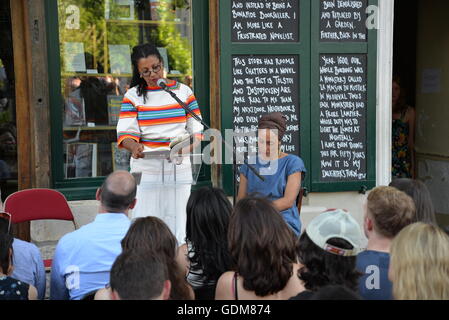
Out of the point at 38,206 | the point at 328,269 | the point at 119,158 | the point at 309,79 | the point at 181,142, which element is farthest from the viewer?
the point at 119,158

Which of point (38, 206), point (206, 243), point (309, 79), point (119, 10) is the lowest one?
point (38, 206)

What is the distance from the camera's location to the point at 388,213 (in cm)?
271

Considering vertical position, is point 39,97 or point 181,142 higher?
point 39,97

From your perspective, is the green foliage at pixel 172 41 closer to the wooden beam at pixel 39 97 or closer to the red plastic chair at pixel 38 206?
the wooden beam at pixel 39 97

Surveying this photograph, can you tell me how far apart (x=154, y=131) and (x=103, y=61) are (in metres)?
1.51

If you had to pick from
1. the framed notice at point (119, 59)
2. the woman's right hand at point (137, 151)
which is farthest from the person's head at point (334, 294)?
the framed notice at point (119, 59)

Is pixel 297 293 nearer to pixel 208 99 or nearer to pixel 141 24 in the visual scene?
pixel 208 99

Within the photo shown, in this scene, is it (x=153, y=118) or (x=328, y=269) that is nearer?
(x=328, y=269)

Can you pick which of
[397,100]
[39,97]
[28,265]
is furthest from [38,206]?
[397,100]

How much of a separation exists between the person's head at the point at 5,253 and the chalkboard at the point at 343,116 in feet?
10.3

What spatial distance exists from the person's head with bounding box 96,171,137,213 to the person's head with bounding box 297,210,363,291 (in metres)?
1.00

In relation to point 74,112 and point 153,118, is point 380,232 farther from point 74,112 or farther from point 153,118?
point 74,112
